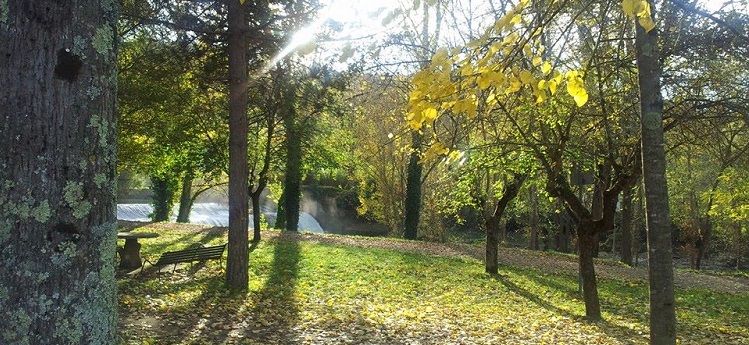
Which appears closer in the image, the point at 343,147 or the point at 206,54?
the point at 206,54

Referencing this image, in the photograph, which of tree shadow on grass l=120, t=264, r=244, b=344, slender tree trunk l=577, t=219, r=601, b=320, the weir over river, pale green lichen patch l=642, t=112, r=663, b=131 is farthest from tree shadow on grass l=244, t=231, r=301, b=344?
the weir over river

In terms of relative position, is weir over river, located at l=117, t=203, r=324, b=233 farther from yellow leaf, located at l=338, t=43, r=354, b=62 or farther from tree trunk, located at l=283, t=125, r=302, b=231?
yellow leaf, located at l=338, t=43, r=354, b=62

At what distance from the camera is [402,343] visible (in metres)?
6.97

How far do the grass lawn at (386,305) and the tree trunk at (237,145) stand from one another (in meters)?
0.73

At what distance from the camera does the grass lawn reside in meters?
7.35

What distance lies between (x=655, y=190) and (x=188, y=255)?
378 inches

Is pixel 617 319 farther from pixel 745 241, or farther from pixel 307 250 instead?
pixel 745 241

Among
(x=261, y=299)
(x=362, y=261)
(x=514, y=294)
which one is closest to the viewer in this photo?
(x=261, y=299)

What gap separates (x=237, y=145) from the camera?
32.1ft

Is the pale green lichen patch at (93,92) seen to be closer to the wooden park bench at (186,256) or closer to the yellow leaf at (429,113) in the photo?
the yellow leaf at (429,113)

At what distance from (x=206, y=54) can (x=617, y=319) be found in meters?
9.60

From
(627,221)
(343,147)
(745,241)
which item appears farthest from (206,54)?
(745,241)

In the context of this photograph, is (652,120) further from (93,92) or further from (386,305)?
(386,305)

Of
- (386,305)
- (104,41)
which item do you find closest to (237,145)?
(386,305)
